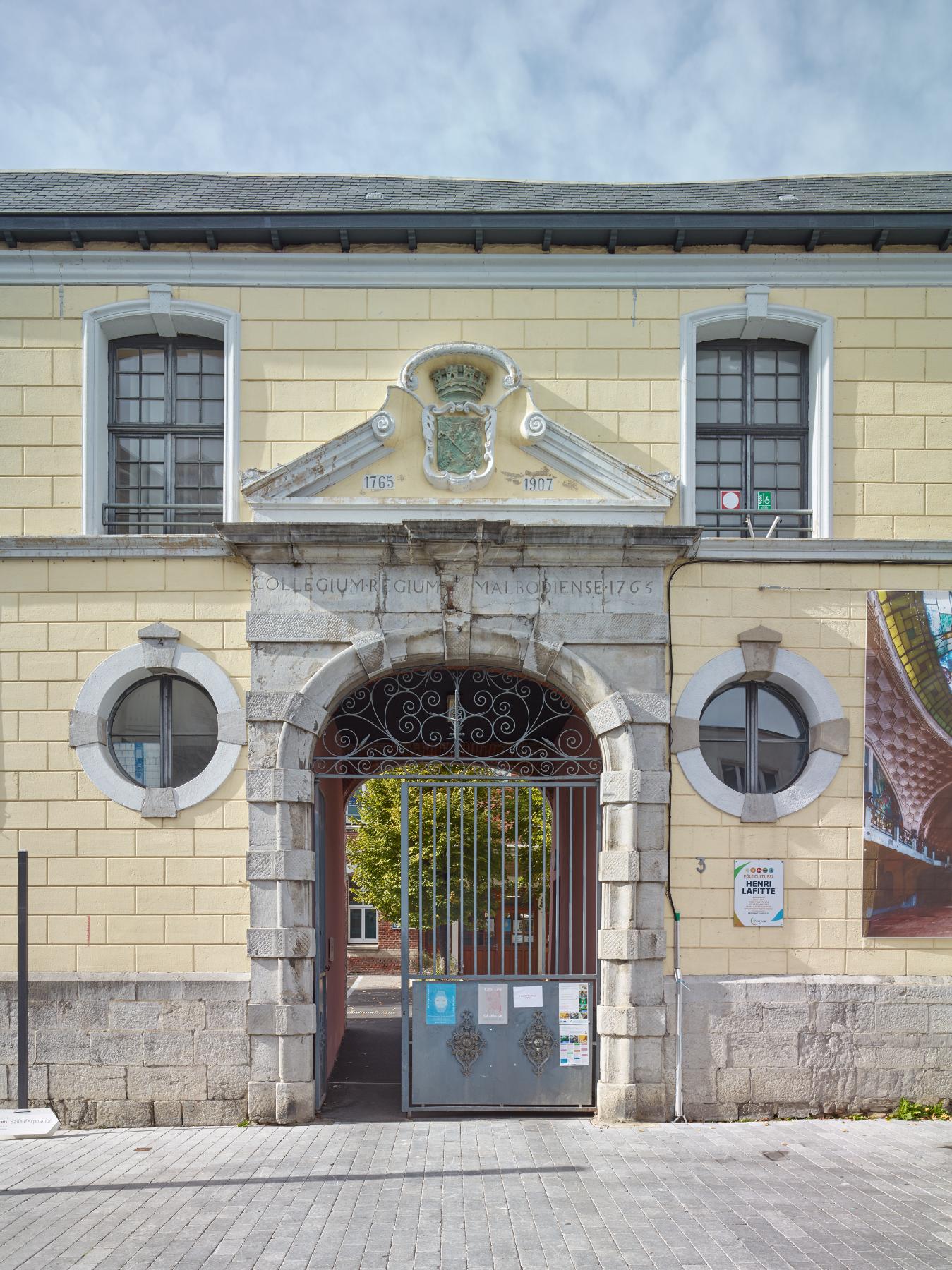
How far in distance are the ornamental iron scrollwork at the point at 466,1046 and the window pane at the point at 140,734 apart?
3.38 m

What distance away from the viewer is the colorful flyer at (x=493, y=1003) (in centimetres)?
867

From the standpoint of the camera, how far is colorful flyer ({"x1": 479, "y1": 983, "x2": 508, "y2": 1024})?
8672 mm

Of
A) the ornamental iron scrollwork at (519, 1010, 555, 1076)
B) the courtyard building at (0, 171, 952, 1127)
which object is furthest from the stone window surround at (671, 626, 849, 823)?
the ornamental iron scrollwork at (519, 1010, 555, 1076)

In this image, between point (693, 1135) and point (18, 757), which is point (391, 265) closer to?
point (18, 757)

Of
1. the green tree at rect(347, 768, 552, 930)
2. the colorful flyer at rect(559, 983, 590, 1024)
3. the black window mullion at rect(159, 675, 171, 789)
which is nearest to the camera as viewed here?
the colorful flyer at rect(559, 983, 590, 1024)

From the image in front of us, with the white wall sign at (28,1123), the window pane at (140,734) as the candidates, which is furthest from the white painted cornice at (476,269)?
the white wall sign at (28,1123)

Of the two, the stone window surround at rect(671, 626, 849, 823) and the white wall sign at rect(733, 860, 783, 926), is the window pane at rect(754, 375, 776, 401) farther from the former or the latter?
the white wall sign at rect(733, 860, 783, 926)

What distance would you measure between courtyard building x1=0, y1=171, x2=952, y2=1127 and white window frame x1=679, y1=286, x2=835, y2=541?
46 mm

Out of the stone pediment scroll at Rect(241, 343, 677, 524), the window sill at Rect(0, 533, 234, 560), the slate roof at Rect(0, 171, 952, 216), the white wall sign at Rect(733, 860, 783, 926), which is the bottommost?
the white wall sign at Rect(733, 860, 783, 926)

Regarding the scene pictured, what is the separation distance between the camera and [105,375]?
9.13m

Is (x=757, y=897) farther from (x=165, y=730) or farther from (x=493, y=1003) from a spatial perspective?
(x=165, y=730)

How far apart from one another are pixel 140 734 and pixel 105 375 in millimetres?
3233

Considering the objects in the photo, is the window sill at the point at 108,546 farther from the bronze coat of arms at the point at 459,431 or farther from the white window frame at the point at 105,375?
the bronze coat of arms at the point at 459,431

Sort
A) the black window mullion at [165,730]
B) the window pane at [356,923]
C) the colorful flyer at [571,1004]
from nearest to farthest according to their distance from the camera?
the colorful flyer at [571,1004]
the black window mullion at [165,730]
the window pane at [356,923]
